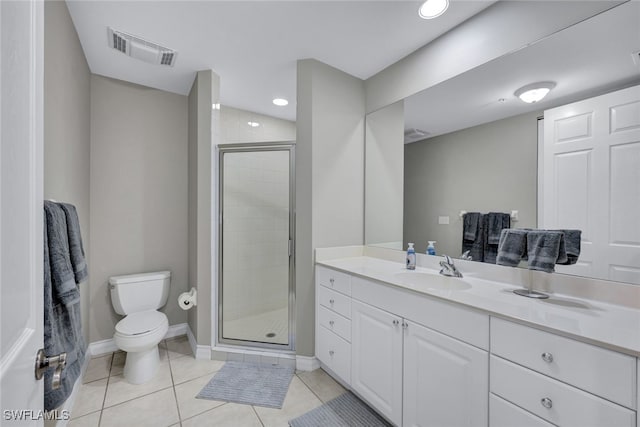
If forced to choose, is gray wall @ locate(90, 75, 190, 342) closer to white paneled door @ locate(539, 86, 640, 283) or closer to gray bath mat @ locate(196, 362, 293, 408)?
gray bath mat @ locate(196, 362, 293, 408)

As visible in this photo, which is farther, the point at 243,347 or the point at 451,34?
the point at 243,347

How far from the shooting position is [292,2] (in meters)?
1.62

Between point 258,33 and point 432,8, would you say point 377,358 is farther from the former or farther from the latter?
point 258,33

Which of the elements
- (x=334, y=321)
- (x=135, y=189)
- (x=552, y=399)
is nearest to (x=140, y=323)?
(x=135, y=189)

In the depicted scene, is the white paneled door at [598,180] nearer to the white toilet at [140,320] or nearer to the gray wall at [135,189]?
the white toilet at [140,320]

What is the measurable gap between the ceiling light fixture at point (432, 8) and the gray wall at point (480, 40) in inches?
9.7

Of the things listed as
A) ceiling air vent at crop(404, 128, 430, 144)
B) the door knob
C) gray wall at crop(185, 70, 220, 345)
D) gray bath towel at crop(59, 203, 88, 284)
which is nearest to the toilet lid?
gray wall at crop(185, 70, 220, 345)

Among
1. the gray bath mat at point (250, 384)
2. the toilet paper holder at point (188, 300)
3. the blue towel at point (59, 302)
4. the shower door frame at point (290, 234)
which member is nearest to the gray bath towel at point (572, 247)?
the shower door frame at point (290, 234)

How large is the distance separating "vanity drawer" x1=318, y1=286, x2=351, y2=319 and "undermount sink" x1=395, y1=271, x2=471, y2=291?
0.39 meters

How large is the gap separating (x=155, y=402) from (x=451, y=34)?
3086 millimetres
